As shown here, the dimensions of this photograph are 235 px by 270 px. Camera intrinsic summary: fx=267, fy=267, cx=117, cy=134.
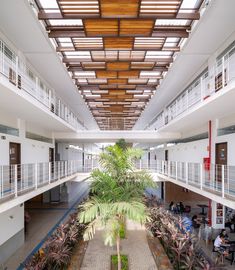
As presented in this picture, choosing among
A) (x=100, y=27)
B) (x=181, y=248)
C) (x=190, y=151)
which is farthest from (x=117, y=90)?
(x=181, y=248)

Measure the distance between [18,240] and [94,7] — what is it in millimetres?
7283

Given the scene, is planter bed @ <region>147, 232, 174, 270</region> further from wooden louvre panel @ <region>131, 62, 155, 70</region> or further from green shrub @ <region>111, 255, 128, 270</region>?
wooden louvre panel @ <region>131, 62, 155, 70</region>

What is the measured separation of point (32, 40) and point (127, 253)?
6521mm

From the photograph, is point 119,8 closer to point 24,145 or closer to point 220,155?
point 220,155

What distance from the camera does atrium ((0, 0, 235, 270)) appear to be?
19.5 feet

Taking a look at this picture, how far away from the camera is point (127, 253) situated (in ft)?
24.6

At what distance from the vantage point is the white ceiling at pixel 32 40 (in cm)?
598

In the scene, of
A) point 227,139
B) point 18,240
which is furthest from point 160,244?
point 18,240

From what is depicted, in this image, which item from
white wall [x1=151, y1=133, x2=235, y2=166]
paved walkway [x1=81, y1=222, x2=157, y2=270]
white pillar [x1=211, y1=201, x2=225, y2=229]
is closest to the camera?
paved walkway [x1=81, y1=222, x2=157, y2=270]

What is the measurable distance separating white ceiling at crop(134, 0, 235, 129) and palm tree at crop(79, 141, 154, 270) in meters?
3.57

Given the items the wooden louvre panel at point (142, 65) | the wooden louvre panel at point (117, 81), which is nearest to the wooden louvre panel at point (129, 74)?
the wooden louvre panel at point (142, 65)

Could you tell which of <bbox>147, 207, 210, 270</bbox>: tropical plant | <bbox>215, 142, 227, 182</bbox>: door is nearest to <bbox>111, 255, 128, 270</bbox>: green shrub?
<bbox>147, 207, 210, 270</bbox>: tropical plant

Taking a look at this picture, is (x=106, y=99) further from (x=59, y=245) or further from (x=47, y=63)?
(x=59, y=245)

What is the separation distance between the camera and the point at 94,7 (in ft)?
19.3
